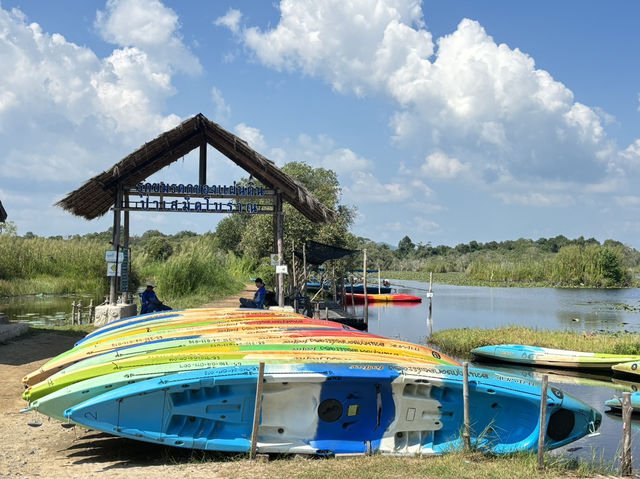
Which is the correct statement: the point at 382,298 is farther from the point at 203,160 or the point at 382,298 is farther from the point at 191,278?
the point at 203,160

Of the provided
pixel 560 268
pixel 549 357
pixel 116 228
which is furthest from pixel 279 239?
pixel 560 268

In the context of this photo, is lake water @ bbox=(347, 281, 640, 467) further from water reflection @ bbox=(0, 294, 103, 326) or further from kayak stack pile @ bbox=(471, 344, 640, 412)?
water reflection @ bbox=(0, 294, 103, 326)

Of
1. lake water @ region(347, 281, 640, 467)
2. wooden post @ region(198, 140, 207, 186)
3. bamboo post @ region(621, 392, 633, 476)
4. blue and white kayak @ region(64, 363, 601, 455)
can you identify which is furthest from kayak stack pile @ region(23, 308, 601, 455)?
wooden post @ region(198, 140, 207, 186)

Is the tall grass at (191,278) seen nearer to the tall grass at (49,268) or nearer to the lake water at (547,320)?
the tall grass at (49,268)

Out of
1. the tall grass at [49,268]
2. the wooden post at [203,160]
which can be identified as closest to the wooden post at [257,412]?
the wooden post at [203,160]

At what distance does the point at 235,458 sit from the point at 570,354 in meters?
12.4

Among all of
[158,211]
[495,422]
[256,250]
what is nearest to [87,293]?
[256,250]

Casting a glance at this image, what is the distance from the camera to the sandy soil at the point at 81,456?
5.66 meters

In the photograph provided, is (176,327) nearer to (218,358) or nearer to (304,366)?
(218,358)

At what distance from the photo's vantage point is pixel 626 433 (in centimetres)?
602

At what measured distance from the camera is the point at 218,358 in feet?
22.8

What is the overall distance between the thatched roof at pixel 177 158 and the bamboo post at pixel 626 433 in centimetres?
921

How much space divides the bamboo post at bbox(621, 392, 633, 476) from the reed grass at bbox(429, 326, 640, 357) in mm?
12037

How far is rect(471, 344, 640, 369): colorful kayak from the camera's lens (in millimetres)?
15227
